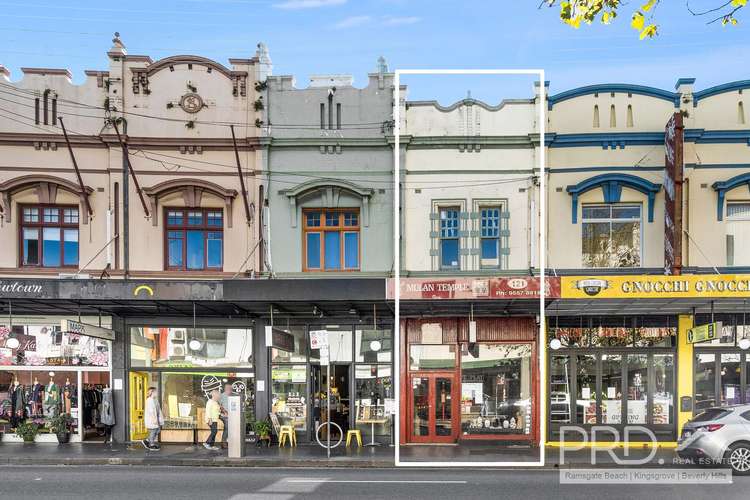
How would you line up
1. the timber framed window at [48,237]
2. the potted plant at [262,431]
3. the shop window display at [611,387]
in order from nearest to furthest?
1. the potted plant at [262,431]
2. the shop window display at [611,387]
3. the timber framed window at [48,237]

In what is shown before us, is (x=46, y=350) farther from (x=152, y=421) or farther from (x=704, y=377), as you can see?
(x=704, y=377)

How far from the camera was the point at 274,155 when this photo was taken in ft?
65.8

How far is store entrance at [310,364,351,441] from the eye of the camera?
19719 millimetres

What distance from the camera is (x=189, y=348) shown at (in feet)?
65.5

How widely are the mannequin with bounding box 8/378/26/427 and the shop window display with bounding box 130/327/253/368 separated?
3.00 m

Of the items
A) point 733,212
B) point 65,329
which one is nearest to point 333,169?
point 65,329

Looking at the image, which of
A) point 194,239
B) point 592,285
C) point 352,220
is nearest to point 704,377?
point 592,285

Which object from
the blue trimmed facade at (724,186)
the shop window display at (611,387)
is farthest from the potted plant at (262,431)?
the blue trimmed facade at (724,186)

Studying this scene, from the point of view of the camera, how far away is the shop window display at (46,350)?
19797mm

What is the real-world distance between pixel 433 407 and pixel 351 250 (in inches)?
188

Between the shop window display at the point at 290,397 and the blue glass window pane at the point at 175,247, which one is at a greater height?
the blue glass window pane at the point at 175,247

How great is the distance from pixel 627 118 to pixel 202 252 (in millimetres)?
12063

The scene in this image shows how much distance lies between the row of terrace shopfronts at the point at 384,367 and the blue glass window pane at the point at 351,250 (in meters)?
1.48

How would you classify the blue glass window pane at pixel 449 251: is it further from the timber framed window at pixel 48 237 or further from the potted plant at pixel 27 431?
the potted plant at pixel 27 431
